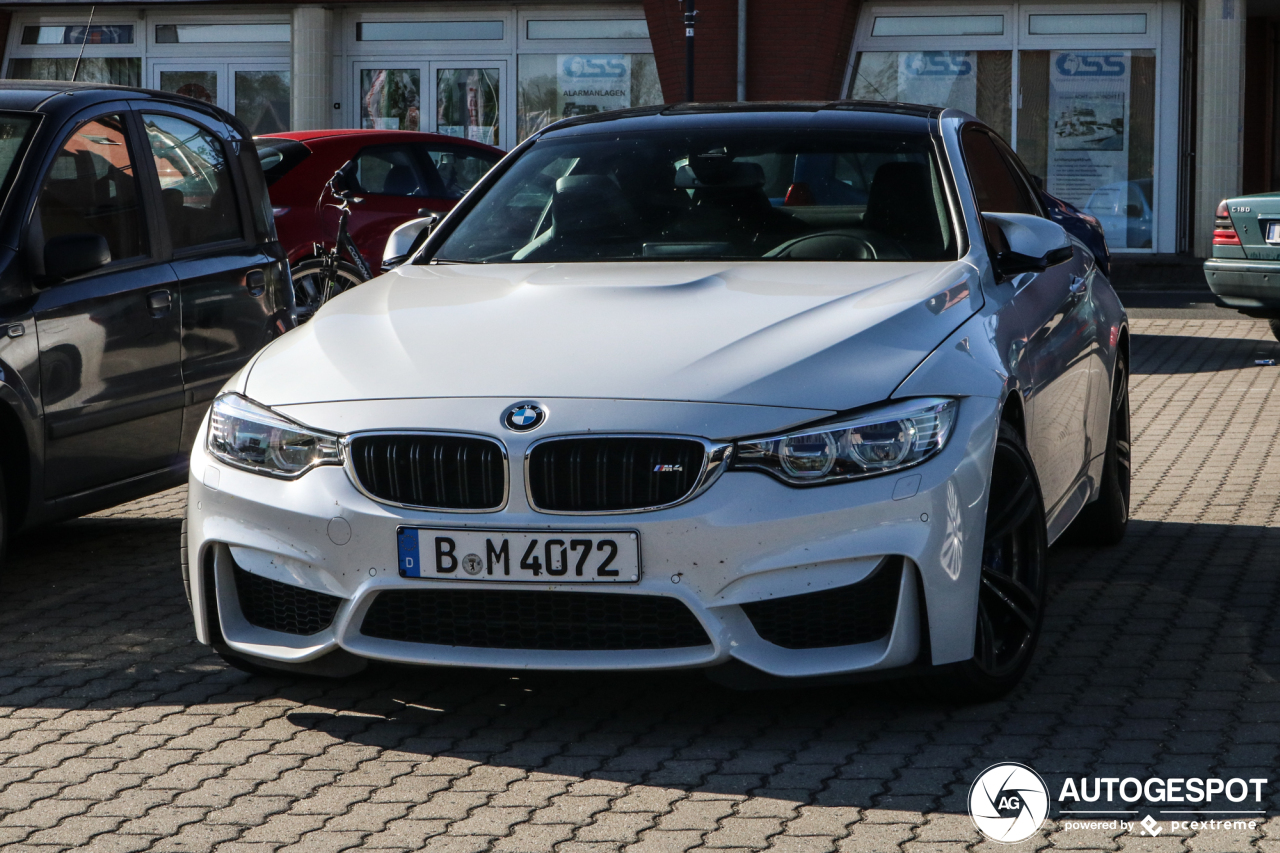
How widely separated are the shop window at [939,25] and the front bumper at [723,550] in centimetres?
1806

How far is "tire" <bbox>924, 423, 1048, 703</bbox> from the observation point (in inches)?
163

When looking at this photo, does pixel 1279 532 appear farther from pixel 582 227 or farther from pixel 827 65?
pixel 827 65

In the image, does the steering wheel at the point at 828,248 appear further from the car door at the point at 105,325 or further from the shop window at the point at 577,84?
the shop window at the point at 577,84

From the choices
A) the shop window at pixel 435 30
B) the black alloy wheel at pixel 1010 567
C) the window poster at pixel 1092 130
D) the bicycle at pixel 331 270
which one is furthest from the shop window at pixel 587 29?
the black alloy wheel at pixel 1010 567

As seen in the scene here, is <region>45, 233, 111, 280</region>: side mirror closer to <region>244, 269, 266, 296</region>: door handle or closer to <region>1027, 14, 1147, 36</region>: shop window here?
<region>244, 269, 266, 296</region>: door handle

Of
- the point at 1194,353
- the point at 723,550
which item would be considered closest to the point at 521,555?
the point at 723,550

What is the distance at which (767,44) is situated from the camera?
21141 millimetres

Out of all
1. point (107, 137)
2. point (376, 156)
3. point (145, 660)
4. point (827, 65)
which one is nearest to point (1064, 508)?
point (145, 660)

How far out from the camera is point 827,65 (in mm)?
20984

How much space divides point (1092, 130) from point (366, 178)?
11.6 metres

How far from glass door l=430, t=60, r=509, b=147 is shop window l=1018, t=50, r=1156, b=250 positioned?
681 cm

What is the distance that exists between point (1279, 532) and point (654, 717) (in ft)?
11.5

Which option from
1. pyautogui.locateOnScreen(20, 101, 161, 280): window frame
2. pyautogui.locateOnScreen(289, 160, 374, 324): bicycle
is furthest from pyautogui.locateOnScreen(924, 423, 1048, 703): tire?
pyautogui.locateOnScreen(289, 160, 374, 324): bicycle

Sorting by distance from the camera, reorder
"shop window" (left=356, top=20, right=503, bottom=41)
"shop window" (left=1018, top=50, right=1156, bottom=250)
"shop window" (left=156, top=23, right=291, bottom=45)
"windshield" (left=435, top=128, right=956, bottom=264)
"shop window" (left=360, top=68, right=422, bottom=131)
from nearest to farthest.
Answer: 1. "windshield" (left=435, top=128, right=956, bottom=264)
2. "shop window" (left=1018, top=50, right=1156, bottom=250)
3. "shop window" (left=356, top=20, right=503, bottom=41)
4. "shop window" (left=360, top=68, right=422, bottom=131)
5. "shop window" (left=156, top=23, right=291, bottom=45)
